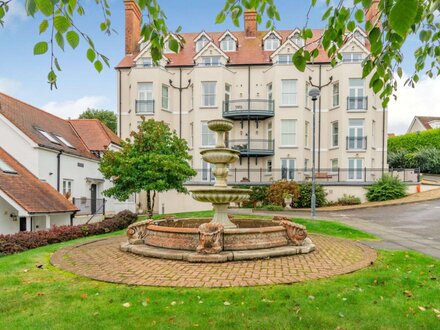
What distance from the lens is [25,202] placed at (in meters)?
16.7

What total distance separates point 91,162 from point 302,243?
2110 cm

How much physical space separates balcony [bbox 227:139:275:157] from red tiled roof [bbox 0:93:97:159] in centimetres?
1194

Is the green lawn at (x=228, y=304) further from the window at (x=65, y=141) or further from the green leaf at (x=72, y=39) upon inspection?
the window at (x=65, y=141)

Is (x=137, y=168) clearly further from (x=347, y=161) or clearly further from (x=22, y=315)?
(x=347, y=161)

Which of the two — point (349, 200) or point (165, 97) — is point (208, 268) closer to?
point (349, 200)

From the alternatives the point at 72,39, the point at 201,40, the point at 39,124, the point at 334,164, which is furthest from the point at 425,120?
the point at 72,39

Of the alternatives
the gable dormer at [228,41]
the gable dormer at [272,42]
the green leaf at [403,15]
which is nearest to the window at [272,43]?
the gable dormer at [272,42]

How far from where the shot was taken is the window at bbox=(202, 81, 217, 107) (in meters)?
31.2

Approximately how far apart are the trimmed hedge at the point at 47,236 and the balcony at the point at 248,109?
16.4 meters

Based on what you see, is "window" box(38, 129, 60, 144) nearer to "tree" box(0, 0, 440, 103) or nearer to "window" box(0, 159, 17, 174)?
"window" box(0, 159, 17, 174)

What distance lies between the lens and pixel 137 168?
1877 centimetres

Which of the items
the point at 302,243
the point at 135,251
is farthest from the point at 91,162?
the point at 302,243

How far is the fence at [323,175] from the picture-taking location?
2905 centimetres

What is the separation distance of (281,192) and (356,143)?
378 inches
